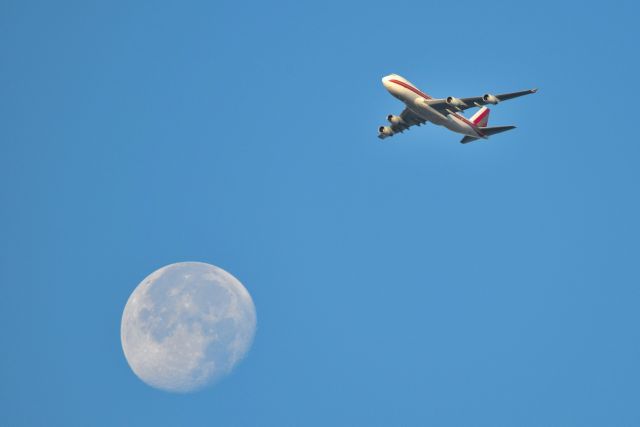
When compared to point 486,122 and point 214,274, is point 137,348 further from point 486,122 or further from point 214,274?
point 486,122

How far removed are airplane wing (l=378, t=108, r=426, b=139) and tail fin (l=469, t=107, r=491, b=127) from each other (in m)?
7.09

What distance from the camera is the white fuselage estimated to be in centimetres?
8531

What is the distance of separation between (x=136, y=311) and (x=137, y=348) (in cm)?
387

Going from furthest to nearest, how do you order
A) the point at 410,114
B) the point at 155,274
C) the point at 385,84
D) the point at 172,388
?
the point at 410,114
the point at 385,84
the point at 155,274
the point at 172,388

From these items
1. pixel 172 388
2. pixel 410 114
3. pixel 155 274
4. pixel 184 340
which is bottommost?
pixel 172 388

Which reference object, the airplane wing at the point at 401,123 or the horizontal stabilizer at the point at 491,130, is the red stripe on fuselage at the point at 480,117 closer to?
the horizontal stabilizer at the point at 491,130

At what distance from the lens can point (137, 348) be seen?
254 ft

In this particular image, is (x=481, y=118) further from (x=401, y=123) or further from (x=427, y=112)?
(x=427, y=112)

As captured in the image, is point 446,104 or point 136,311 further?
point 446,104

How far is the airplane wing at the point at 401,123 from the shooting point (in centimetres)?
9788

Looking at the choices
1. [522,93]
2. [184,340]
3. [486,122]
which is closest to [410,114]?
[486,122]

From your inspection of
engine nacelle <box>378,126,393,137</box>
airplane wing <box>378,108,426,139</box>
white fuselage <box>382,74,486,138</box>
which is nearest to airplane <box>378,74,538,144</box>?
white fuselage <box>382,74,486,138</box>

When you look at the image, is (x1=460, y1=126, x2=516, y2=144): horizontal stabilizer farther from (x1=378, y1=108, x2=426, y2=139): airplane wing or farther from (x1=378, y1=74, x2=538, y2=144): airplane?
(x1=378, y1=108, x2=426, y2=139): airplane wing

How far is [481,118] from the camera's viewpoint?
329 feet
